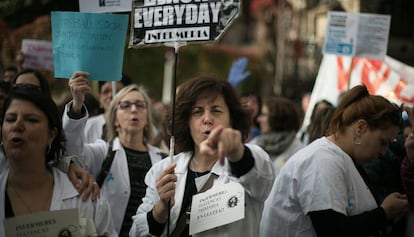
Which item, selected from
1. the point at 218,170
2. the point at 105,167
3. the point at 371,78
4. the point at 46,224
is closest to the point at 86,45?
the point at 105,167

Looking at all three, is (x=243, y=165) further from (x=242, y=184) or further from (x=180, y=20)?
(x=180, y=20)

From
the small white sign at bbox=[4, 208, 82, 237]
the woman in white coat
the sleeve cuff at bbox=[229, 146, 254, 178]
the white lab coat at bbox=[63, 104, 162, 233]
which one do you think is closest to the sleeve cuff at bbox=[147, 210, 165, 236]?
the woman in white coat

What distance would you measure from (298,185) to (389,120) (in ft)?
2.02

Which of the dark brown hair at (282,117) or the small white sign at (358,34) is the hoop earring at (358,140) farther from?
the small white sign at (358,34)

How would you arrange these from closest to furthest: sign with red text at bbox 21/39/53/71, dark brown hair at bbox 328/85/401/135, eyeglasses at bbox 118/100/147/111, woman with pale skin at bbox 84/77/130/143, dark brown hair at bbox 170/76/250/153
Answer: dark brown hair at bbox 328/85/401/135 → dark brown hair at bbox 170/76/250/153 → eyeglasses at bbox 118/100/147/111 → woman with pale skin at bbox 84/77/130/143 → sign with red text at bbox 21/39/53/71

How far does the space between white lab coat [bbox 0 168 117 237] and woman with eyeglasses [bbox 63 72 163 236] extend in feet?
2.04

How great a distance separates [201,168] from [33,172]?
0.97 metres

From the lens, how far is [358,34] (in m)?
6.13

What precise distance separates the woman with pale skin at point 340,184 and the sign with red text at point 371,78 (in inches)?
88.4

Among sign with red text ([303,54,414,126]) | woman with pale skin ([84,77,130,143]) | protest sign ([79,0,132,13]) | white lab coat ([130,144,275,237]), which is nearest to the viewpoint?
white lab coat ([130,144,275,237])

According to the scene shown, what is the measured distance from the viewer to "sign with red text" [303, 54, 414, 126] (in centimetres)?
571

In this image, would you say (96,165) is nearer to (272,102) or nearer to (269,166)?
(269,166)

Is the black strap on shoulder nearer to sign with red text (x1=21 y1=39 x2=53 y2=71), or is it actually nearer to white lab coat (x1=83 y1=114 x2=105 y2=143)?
white lab coat (x1=83 y1=114 x2=105 y2=143)

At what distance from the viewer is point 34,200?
9.20ft
